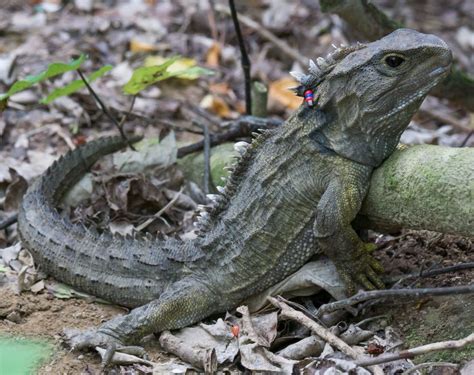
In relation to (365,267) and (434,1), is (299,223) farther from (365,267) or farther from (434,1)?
(434,1)

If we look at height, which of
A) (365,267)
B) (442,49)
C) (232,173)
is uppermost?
(442,49)

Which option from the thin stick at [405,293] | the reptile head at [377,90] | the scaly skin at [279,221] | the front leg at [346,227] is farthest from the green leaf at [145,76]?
the thin stick at [405,293]

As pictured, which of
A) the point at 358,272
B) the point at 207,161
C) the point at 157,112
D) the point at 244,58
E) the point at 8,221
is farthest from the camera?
the point at 157,112

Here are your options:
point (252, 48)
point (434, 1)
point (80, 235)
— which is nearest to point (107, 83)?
point (252, 48)

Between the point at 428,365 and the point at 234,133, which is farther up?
the point at 428,365

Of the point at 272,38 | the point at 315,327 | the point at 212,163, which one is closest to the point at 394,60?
the point at 315,327

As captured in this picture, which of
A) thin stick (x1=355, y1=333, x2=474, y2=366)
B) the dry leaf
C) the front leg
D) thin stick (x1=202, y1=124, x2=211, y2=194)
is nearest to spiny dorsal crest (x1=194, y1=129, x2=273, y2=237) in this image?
the front leg

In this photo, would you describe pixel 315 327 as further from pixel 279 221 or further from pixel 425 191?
pixel 425 191

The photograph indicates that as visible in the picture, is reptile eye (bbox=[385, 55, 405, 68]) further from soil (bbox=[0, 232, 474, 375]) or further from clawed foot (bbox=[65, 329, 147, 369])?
clawed foot (bbox=[65, 329, 147, 369])
